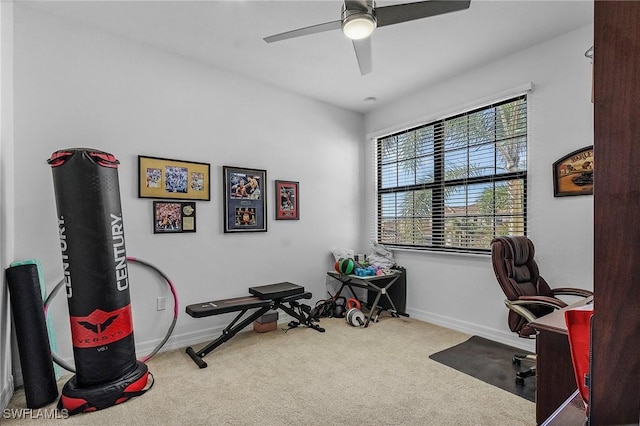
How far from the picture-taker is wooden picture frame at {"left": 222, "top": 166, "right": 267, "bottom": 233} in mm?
3752

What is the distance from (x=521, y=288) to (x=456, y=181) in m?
1.58

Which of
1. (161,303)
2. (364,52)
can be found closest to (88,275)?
(161,303)

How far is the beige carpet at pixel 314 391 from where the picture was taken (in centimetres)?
216

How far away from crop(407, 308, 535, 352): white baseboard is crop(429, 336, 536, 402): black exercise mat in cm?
8

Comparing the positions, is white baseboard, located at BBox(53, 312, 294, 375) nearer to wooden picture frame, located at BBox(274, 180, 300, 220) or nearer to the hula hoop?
the hula hoop

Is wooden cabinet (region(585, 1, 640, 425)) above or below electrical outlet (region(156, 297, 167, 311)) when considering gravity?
above

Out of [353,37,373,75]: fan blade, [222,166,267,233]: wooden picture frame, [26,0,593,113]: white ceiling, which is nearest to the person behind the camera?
[353,37,373,75]: fan blade

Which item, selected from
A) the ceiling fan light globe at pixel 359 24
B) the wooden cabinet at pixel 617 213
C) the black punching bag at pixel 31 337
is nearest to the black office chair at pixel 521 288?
the ceiling fan light globe at pixel 359 24

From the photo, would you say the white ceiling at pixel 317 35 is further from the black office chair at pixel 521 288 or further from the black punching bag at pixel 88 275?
the black office chair at pixel 521 288

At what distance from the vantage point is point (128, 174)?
3.14 meters

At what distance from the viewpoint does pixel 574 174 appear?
298cm

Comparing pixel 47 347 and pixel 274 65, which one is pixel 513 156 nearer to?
pixel 274 65

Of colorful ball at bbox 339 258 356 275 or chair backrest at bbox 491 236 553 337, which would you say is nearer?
chair backrest at bbox 491 236 553 337

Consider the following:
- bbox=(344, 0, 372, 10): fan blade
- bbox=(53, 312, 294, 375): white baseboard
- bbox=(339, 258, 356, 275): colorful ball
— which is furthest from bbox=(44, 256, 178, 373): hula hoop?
bbox=(344, 0, 372, 10): fan blade
